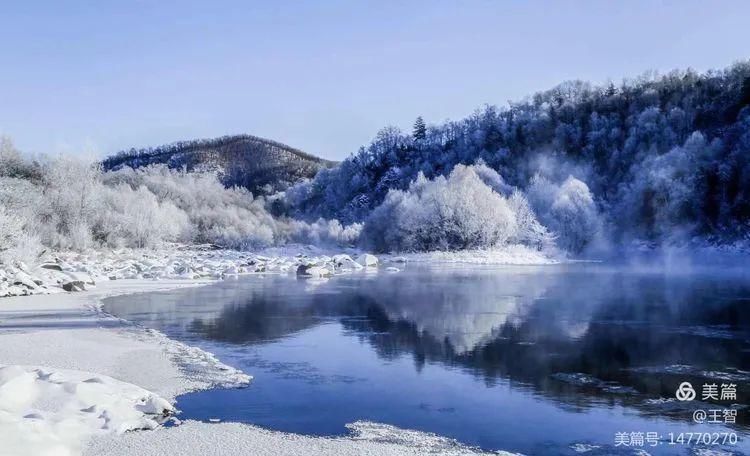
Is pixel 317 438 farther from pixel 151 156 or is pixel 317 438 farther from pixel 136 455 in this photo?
pixel 151 156

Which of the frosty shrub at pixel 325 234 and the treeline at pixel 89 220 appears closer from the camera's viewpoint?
the treeline at pixel 89 220

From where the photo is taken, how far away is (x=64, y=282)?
30.8 m

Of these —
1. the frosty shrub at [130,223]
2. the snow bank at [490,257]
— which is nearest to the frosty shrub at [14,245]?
the frosty shrub at [130,223]

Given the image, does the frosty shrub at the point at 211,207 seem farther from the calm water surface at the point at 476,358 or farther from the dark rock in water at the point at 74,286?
the calm water surface at the point at 476,358

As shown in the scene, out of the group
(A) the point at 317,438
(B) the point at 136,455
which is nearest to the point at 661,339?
(A) the point at 317,438

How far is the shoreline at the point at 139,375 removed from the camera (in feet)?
28.0

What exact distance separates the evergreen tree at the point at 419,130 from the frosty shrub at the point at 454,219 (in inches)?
3426

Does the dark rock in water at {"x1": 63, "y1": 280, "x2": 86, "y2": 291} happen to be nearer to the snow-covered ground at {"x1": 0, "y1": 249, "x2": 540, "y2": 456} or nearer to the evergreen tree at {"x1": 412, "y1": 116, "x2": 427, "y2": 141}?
the snow-covered ground at {"x1": 0, "y1": 249, "x2": 540, "y2": 456}

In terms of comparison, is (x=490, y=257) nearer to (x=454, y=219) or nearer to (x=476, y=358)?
(x=454, y=219)

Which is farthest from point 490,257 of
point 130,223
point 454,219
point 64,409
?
point 64,409

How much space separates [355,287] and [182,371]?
20.8m

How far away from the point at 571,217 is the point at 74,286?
58.8 m

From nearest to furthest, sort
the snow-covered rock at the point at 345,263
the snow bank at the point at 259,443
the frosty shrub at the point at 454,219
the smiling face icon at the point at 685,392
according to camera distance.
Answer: the snow bank at the point at 259,443, the smiling face icon at the point at 685,392, the snow-covered rock at the point at 345,263, the frosty shrub at the point at 454,219

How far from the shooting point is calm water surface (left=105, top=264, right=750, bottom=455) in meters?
10.2
